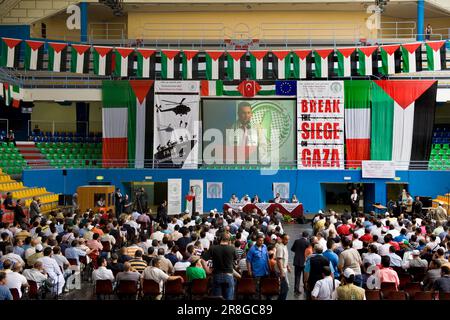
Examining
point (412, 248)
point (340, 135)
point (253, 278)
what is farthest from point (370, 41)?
point (253, 278)

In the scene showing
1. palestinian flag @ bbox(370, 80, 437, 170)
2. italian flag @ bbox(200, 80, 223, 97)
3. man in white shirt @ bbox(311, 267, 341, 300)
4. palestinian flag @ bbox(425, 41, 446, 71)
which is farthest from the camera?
italian flag @ bbox(200, 80, 223, 97)

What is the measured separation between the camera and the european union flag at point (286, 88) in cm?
3403

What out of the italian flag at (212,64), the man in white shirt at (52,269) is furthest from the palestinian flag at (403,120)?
the man in white shirt at (52,269)

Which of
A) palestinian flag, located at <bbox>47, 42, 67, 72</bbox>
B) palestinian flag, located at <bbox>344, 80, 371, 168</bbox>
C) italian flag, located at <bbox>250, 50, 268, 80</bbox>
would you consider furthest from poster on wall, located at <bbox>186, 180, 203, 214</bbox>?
palestinian flag, located at <bbox>47, 42, 67, 72</bbox>

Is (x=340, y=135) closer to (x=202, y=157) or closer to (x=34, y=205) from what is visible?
(x=202, y=157)

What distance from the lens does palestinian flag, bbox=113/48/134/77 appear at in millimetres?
33906

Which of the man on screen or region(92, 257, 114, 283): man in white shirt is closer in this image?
region(92, 257, 114, 283): man in white shirt

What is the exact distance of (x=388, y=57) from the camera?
3328 centimetres

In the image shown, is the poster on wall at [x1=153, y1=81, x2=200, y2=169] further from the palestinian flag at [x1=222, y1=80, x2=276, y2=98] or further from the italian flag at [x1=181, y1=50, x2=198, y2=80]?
the palestinian flag at [x1=222, y1=80, x2=276, y2=98]

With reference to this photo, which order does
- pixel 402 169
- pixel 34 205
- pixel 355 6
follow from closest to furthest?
1. pixel 34 205
2. pixel 402 169
3. pixel 355 6

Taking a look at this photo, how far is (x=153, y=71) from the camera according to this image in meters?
34.1

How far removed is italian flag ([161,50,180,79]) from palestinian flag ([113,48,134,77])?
166 centimetres

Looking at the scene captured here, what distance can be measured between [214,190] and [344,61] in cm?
929

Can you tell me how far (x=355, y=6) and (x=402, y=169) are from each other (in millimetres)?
11965
